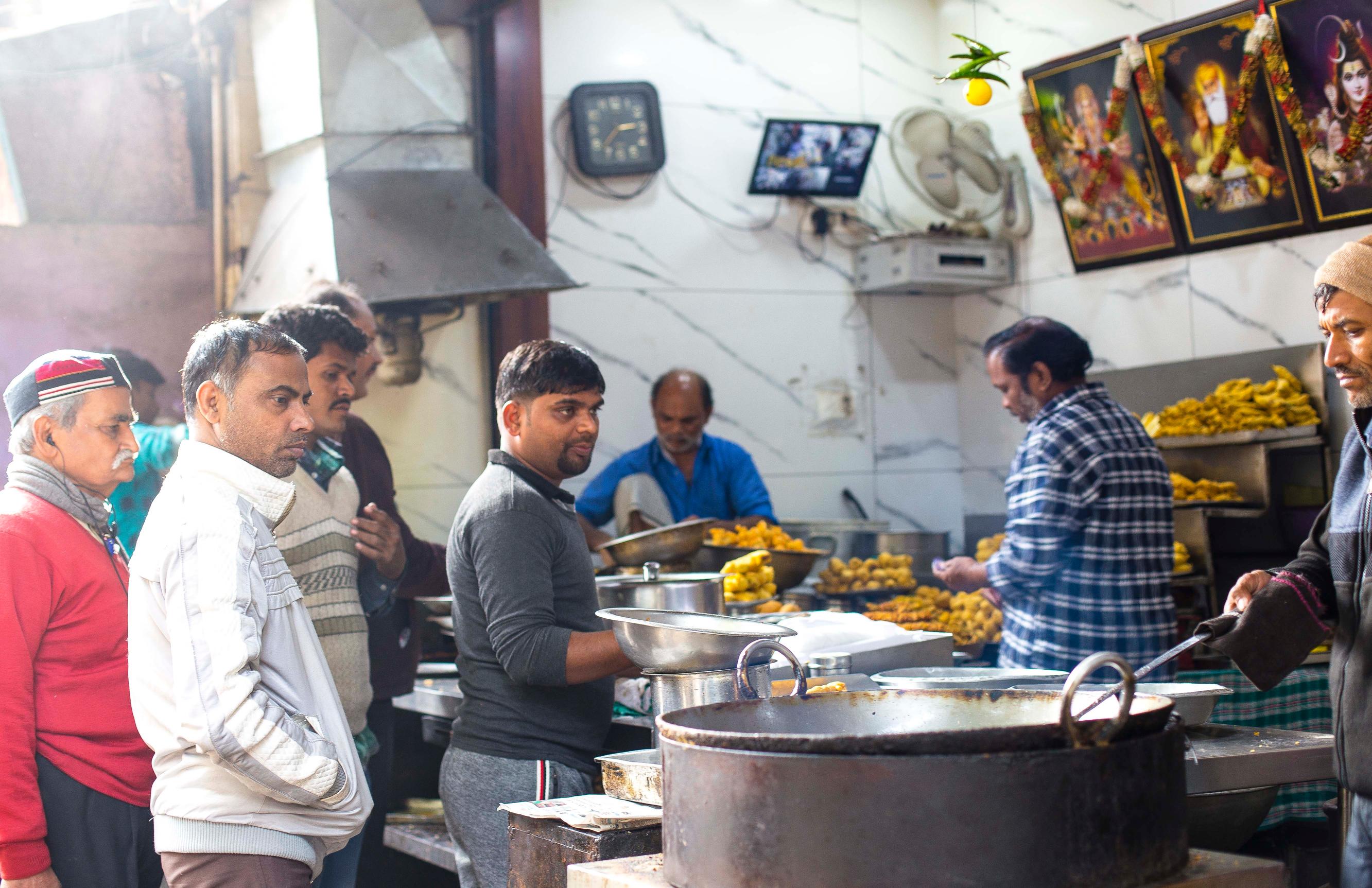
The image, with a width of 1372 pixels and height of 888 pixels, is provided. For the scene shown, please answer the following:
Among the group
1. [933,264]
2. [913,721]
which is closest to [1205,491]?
[933,264]

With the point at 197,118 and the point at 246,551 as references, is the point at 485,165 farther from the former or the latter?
the point at 246,551

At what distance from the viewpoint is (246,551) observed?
2.07 m

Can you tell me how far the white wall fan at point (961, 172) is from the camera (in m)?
6.14

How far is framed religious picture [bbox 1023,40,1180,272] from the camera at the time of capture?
17.7 feet

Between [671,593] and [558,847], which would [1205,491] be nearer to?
[671,593]

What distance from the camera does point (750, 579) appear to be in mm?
3811

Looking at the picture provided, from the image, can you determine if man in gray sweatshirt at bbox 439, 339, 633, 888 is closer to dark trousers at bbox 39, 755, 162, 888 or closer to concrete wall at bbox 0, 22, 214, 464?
dark trousers at bbox 39, 755, 162, 888

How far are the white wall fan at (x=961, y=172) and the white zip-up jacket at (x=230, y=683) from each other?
14.5 feet

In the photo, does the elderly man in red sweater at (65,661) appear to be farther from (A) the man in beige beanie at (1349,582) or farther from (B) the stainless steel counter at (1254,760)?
(A) the man in beige beanie at (1349,582)

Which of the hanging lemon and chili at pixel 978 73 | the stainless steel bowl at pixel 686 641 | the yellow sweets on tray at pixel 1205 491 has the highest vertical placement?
the hanging lemon and chili at pixel 978 73

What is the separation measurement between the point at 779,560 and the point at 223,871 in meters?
2.36

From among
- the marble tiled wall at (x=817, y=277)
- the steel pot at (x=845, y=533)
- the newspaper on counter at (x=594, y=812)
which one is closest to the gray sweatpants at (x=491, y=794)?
the newspaper on counter at (x=594, y=812)

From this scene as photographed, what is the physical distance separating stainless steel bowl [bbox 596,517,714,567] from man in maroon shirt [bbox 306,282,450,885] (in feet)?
1.94

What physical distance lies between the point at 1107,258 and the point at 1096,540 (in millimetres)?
2714
